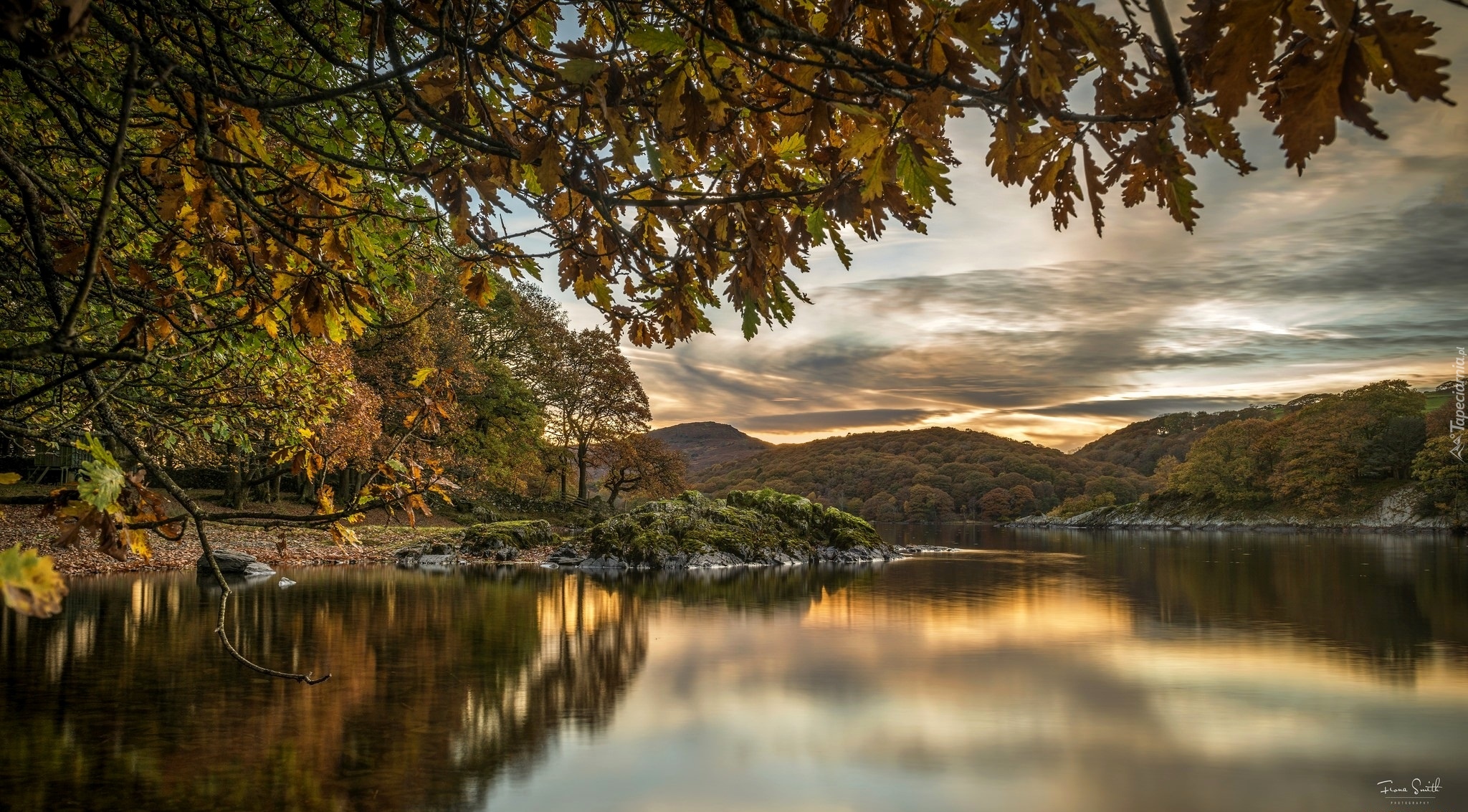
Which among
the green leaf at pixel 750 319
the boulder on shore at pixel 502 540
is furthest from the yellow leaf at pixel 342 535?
the boulder on shore at pixel 502 540

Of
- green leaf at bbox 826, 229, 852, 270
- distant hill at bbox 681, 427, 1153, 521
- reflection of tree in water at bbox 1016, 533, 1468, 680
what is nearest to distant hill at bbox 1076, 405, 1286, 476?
distant hill at bbox 681, 427, 1153, 521

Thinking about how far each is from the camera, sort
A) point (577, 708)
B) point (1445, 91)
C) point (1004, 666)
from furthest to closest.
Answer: point (1004, 666) < point (577, 708) < point (1445, 91)

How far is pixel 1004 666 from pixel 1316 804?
5.16 m

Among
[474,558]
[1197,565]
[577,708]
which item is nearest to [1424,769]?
[577,708]

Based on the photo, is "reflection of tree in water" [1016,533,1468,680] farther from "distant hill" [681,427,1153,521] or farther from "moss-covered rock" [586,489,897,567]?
"distant hill" [681,427,1153,521]

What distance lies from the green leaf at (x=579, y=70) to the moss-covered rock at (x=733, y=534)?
71.7 ft

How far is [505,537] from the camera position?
24.7m

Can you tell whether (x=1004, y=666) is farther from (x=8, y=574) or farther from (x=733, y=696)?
(x=8, y=574)

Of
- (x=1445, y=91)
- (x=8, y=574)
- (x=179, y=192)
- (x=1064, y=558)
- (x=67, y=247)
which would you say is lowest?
(x=1064, y=558)

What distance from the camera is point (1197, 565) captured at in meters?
28.2

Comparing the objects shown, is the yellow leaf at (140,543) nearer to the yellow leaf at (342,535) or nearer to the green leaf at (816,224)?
the yellow leaf at (342,535)

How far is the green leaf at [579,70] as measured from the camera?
171 centimetres

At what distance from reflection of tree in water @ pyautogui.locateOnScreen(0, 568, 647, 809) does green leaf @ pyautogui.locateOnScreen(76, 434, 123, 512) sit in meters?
→ 4.76
